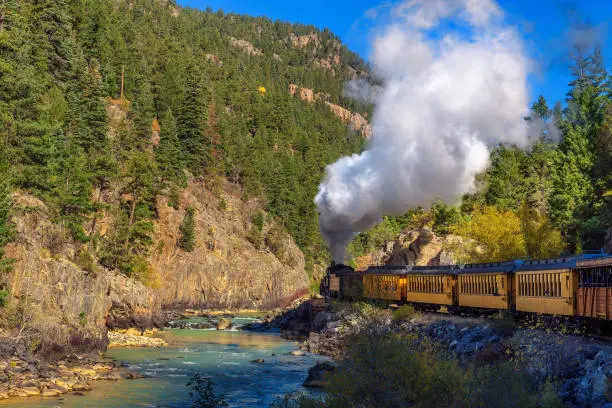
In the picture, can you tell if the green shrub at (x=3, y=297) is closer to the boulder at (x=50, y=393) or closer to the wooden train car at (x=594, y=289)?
the boulder at (x=50, y=393)

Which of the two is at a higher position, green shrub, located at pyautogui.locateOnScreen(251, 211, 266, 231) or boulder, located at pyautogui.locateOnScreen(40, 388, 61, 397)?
green shrub, located at pyautogui.locateOnScreen(251, 211, 266, 231)

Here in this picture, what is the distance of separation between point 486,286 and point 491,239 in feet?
93.1

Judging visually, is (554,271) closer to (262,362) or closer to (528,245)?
(262,362)

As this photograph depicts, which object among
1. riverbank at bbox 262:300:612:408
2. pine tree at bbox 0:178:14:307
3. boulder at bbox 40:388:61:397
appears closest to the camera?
riverbank at bbox 262:300:612:408

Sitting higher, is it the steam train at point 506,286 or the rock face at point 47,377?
the steam train at point 506,286

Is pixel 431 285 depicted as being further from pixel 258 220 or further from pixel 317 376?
pixel 258 220

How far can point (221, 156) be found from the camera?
109312 mm

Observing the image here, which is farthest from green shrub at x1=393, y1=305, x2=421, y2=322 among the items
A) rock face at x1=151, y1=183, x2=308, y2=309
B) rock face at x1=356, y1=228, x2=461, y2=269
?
rock face at x1=151, y1=183, x2=308, y2=309

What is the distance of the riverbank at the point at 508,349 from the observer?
58.4ft

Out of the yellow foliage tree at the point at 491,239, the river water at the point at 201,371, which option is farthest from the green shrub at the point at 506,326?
the yellow foliage tree at the point at 491,239

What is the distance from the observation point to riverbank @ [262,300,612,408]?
58.4ft

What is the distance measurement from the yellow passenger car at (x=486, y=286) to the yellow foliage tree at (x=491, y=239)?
2162cm

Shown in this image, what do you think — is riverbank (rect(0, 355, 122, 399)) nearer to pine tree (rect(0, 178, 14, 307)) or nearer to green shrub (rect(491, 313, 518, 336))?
pine tree (rect(0, 178, 14, 307))

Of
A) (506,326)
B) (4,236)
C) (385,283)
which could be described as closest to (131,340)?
(4,236)
